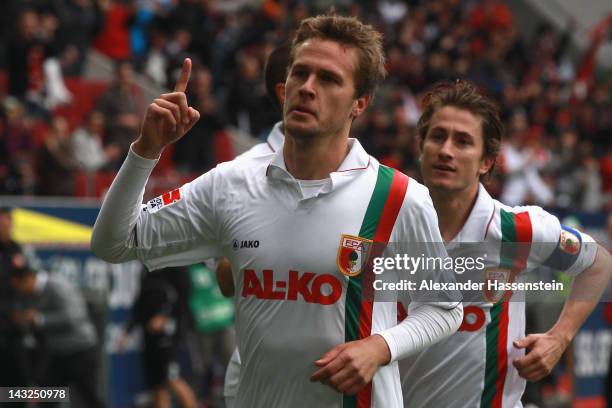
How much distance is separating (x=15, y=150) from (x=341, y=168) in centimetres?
1000

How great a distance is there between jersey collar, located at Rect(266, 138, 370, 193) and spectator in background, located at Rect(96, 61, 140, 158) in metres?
10.5

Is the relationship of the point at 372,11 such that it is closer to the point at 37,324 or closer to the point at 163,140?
the point at 37,324

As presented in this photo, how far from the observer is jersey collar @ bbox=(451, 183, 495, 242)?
5.13 metres

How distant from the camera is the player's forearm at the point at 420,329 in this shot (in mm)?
3947

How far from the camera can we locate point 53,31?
16250 mm

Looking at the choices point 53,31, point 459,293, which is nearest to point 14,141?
point 53,31

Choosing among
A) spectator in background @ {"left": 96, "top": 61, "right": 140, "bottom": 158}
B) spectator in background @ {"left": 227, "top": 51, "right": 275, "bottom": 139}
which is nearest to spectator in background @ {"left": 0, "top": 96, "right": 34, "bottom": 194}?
spectator in background @ {"left": 96, "top": 61, "right": 140, "bottom": 158}

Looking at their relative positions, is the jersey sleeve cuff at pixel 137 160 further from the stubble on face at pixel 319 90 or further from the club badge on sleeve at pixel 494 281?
the club badge on sleeve at pixel 494 281

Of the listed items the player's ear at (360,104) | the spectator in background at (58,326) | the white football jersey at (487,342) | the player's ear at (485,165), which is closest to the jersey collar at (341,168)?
the player's ear at (360,104)

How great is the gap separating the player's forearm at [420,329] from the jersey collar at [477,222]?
94cm

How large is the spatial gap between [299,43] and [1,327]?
6.87m

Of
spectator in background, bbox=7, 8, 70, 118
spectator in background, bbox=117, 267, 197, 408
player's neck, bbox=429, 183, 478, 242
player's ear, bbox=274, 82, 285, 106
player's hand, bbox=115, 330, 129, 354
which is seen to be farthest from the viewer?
spectator in background, bbox=7, 8, 70, 118

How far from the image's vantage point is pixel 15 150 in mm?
13523

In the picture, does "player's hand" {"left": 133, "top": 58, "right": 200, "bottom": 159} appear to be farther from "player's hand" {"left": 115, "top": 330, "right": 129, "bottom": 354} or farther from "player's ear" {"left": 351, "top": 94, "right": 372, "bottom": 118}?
"player's hand" {"left": 115, "top": 330, "right": 129, "bottom": 354}
